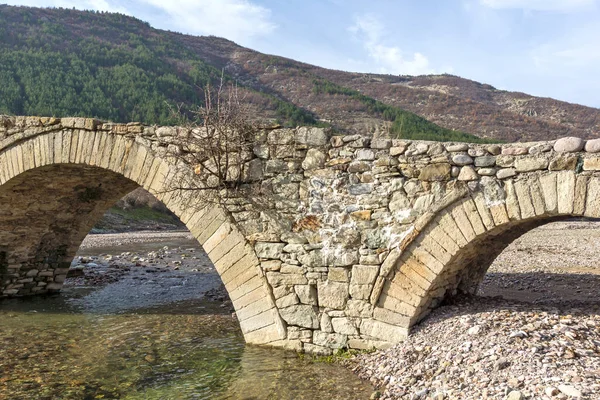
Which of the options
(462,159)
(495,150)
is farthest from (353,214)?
(495,150)

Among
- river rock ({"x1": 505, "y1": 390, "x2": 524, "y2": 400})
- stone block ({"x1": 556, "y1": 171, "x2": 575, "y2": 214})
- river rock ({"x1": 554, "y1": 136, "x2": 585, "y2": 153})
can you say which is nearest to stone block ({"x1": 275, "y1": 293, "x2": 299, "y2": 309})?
river rock ({"x1": 505, "y1": 390, "x2": 524, "y2": 400})

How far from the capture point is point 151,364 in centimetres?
585

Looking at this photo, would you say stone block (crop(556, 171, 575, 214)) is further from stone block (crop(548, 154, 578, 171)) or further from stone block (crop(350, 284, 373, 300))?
stone block (crop(350, 284, 373, 300))

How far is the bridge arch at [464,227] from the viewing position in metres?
4.67

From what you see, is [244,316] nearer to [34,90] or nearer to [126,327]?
[126,327]

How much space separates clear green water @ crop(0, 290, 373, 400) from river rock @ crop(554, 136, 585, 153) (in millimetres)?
2882

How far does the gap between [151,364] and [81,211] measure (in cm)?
486

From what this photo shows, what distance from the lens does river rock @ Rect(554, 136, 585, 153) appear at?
183 inches

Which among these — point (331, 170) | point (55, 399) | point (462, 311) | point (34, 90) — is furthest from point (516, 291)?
point (34, 90)

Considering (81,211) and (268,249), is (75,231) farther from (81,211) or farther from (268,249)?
(268,249)

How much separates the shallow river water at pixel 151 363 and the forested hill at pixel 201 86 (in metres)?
18.0

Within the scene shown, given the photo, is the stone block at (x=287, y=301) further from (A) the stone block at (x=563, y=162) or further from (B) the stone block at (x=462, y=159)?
(A) the stone block at (x=563, y=162)

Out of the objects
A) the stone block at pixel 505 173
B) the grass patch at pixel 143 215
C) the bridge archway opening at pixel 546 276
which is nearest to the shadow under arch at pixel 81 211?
the stone block at pixel 505 173

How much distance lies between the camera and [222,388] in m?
5.08
